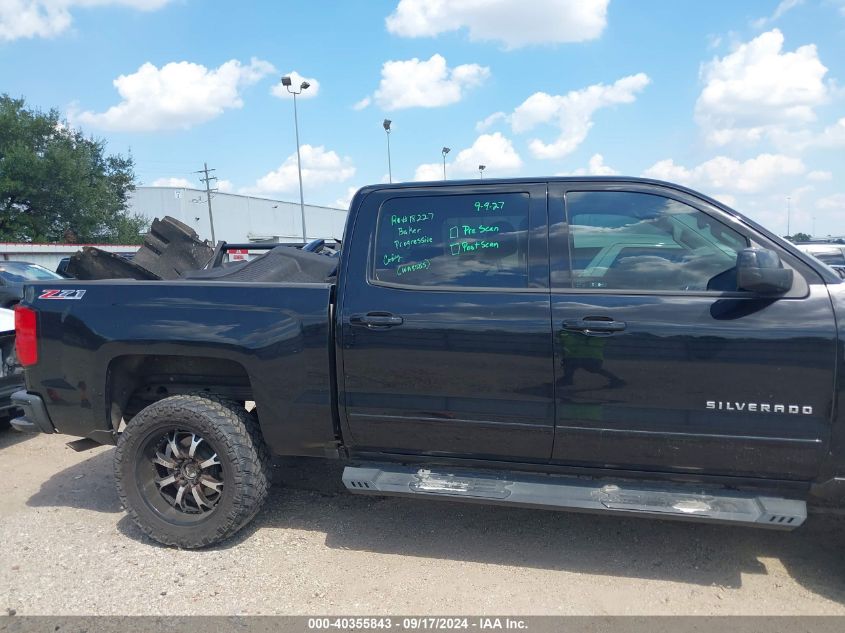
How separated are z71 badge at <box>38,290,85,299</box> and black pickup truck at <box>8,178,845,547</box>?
1cm

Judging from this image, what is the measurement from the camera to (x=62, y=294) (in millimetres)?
3678

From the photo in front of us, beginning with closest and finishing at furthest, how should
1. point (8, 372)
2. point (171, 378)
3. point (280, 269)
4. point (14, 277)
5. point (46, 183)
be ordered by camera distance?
1. point (171, 378)
2. point (280, 269)
3. point (8, 372)
4. point (14, 277)
5. point (46, 183)

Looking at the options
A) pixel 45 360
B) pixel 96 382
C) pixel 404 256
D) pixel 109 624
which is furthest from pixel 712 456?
pixel 45 360

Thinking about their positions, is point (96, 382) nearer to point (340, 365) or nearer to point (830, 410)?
point (340, 365)

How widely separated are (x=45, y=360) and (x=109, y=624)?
1.62 metres

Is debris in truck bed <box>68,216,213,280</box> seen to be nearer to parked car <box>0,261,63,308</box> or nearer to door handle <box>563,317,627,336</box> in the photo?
door handle <box>563,317,627,336</box>

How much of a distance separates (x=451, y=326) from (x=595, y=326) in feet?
2.34

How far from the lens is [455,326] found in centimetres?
316

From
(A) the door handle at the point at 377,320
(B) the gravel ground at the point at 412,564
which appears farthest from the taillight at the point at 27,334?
A: (A) the door handle at the point at 377,320

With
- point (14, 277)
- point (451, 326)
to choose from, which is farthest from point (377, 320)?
point (14, 277)

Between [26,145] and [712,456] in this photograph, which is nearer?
[712,456]

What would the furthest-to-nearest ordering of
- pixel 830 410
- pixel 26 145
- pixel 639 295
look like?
1. pixel 26 145
2. pixel 639 295
3. pixel 830 410

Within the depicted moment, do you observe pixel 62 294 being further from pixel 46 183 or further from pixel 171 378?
pixel 46 183

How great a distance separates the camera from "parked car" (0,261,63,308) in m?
11.7
